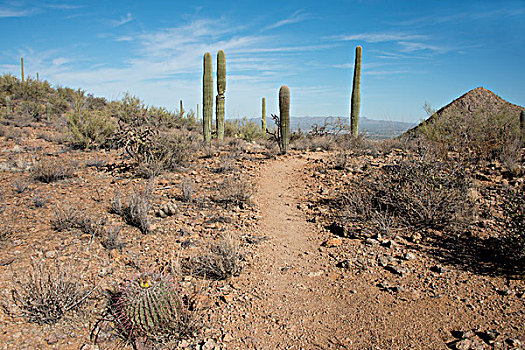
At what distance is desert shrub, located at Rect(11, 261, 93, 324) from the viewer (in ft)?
10.5

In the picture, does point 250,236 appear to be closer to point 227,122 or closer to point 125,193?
point 125,193

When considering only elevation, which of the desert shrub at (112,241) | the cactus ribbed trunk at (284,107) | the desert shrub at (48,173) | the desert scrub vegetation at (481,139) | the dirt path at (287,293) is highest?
the cactus ribbed trunk at (284,107)

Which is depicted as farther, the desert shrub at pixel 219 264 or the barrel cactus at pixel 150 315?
the desert shrub at pixel 219 264

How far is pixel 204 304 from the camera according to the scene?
363cm

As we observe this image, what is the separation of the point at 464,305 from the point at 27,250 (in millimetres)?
5080

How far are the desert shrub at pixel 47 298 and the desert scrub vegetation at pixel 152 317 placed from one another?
0.47 m

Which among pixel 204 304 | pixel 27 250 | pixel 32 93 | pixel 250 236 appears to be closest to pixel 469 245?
pixel 250 236

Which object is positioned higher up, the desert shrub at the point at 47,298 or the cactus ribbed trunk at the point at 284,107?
the cactus ribbed trunk at the point at 284,107

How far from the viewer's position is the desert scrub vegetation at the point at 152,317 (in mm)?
3072

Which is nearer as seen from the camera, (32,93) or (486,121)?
(486,121)

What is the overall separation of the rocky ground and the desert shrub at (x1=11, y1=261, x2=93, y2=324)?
0.07 meters

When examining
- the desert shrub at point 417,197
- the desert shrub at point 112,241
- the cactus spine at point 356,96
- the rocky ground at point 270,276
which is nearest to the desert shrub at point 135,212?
the rocky ground at point 270,276

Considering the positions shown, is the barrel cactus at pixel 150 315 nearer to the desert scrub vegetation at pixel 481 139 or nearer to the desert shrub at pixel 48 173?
the desert shrub at pixel 48 173

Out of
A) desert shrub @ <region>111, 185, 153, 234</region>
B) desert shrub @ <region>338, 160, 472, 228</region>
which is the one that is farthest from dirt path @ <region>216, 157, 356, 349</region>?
desert shrub @ <region>111, 185, 153, 234</region>
